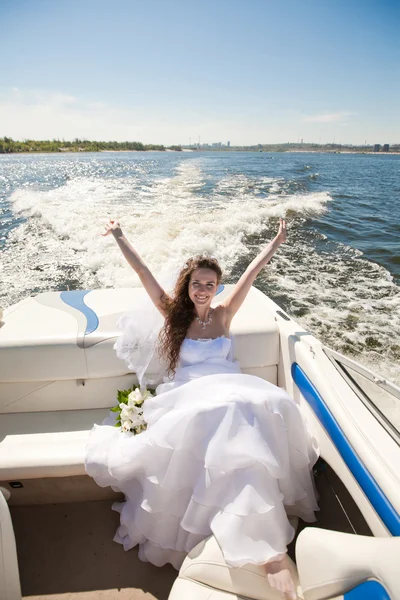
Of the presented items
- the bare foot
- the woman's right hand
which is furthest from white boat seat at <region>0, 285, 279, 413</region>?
the bare foot

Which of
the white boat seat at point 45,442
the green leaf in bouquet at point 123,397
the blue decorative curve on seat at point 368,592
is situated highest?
the blue decorative curve on seat at point 368,592

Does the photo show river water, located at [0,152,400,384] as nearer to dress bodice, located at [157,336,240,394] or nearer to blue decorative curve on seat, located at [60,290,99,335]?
dress bodice, located at [157,336,240,394]

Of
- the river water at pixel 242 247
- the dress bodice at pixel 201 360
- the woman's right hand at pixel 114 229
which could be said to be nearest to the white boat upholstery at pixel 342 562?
the dress bodice at pixel 201 360

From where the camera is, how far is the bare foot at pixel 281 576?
3.87 feet

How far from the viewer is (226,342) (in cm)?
195

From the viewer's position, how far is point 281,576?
121 cm

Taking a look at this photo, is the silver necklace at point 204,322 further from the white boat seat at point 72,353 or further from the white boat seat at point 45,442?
the white boat seat at point 45,442

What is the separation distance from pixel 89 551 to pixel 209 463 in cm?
102

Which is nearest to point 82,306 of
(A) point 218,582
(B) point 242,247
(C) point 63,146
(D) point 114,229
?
(D) point 114,229

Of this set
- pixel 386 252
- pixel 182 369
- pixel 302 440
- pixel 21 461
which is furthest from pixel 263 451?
pixel 386 252

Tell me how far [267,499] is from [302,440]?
1.32ft

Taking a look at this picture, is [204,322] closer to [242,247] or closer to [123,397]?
[123,397]

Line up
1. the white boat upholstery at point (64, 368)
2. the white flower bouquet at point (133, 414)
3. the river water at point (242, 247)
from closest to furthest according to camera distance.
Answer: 1. the white flower bouquet at point (133, 414)
2. the white boat upholstery at point (64, 368)
3. the river water at point (242, 247)

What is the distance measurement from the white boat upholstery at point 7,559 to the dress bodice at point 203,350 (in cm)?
102
